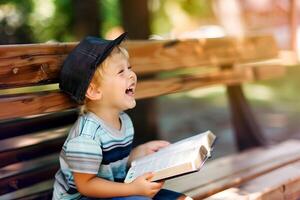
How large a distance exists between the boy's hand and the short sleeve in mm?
176

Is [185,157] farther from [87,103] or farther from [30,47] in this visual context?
[30,47]

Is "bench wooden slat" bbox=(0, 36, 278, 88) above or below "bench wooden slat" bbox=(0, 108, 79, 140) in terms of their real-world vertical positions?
above

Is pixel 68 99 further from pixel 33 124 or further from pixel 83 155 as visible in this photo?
pixel 33 124

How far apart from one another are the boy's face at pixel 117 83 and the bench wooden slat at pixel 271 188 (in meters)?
0.79

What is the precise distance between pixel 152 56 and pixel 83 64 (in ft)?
3.21

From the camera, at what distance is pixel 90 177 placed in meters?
2.17

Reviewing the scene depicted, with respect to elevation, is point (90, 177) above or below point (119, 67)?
below

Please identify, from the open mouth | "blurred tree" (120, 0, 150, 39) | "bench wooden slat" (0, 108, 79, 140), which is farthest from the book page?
"blurred tree" (120, 0, 150, 39)

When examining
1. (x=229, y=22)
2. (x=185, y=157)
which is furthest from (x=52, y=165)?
(x=229, y=22)

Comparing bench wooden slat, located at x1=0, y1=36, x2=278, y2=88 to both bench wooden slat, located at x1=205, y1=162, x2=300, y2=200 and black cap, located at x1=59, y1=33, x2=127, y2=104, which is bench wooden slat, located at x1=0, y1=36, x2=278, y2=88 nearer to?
black cap, located at x1=59, y1=33, x2=127, y2=104

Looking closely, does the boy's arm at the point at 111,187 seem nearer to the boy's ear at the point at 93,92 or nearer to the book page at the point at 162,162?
the book page at the point at 162,162

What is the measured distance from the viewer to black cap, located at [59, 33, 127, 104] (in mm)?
2223

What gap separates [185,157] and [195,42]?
1.46 meters

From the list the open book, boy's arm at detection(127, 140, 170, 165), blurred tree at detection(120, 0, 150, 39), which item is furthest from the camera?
blurred tree at detection(120, 0, 150, 39)
